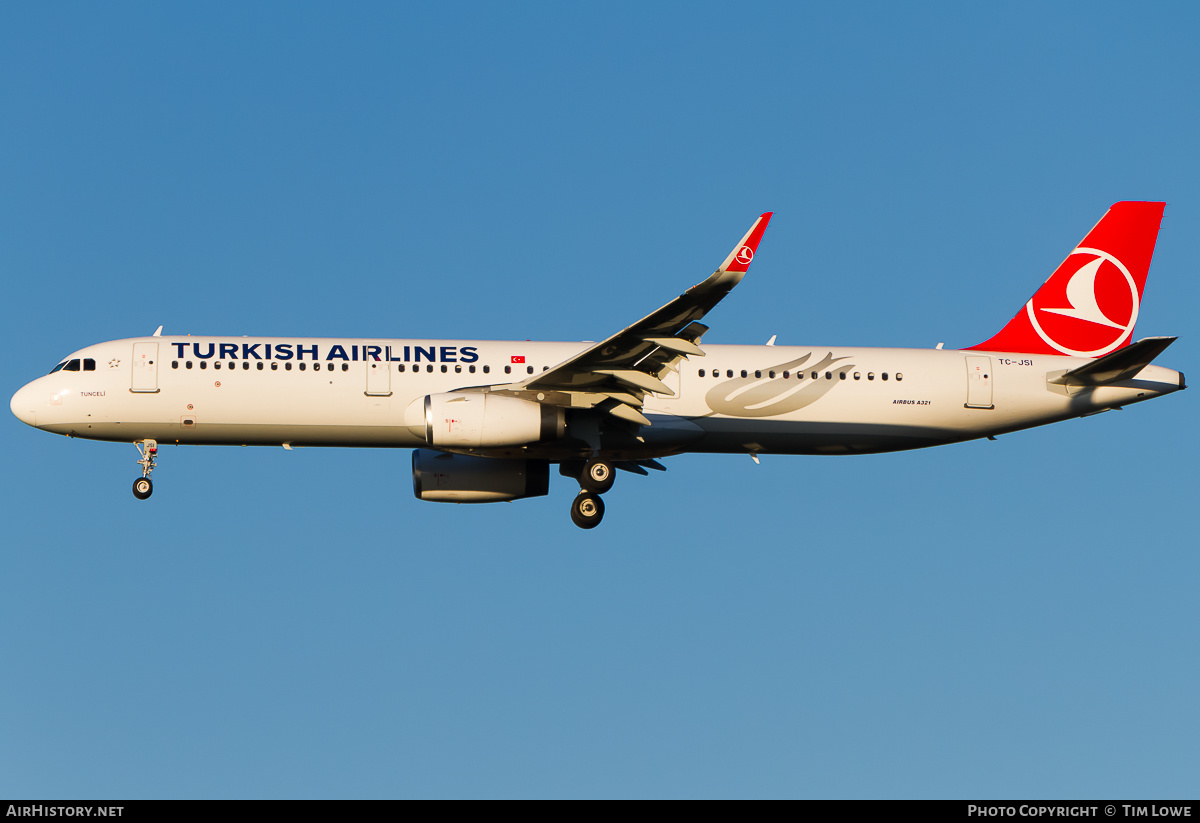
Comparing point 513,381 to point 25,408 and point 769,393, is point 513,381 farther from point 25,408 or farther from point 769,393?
point 25,408

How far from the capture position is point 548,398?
108ft

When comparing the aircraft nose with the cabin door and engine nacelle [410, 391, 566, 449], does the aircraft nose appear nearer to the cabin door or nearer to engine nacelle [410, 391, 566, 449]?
the cabin door

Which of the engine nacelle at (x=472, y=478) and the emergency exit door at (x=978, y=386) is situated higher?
the emergency exit door at (x=978, y=386)

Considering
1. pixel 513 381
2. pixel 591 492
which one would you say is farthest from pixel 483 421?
pixel 591 492

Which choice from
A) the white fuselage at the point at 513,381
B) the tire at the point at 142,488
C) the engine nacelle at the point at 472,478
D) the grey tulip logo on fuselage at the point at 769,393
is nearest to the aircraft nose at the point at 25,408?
the white fuselage at the point at 513,381

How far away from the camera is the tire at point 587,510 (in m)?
34.5

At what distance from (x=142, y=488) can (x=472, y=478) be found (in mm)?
8152

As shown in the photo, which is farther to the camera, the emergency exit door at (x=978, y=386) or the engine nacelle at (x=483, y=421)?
the emergency exit door at (x=978, y=386)

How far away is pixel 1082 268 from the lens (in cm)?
3872

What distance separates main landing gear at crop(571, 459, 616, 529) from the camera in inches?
1348

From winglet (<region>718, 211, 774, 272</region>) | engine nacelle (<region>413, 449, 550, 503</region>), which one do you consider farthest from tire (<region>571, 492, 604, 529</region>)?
winglet (<region>718, 211, 774, 272</region>)

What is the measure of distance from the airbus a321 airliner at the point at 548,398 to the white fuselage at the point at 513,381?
0.14ft

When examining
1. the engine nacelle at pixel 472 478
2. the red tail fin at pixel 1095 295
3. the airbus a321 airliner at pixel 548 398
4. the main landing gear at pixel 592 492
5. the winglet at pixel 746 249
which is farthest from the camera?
the red tail fin at pixel 1095 295

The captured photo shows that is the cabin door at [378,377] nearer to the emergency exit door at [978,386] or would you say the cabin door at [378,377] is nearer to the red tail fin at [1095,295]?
the emergency exit door at [978,386]
